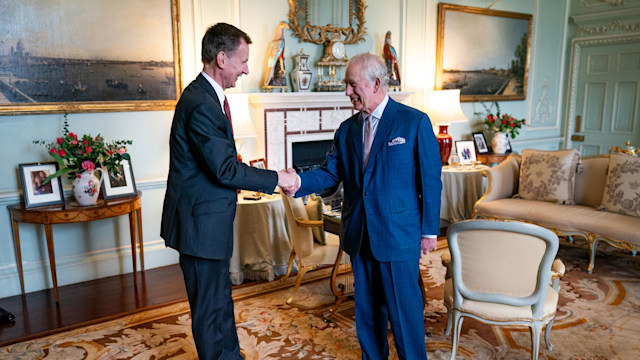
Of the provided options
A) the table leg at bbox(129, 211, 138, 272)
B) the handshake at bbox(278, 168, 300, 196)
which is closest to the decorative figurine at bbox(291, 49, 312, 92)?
the table leg at bbox(129, 211, 138, 272)

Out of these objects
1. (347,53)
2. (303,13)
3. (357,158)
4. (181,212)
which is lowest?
(181,212)

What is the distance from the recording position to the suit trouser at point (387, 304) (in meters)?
2.43

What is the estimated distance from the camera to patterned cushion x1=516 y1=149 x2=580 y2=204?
5.06m

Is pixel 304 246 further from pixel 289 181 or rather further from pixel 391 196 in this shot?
pixel 391 196

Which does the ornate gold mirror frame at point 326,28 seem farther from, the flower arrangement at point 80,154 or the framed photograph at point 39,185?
the framed photograph at point 39,185

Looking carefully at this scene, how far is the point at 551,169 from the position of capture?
5.12m

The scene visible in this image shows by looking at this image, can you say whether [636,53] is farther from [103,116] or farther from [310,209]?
[103,116]

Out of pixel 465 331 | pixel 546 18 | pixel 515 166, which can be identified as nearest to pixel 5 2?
pixel 465 331

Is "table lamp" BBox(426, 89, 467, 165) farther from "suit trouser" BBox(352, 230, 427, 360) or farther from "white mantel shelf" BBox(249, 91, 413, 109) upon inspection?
"suit trouser" BBox(352, 230, 427, 360)

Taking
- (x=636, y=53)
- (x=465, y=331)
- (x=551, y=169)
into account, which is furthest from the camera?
(x=636, y=53)

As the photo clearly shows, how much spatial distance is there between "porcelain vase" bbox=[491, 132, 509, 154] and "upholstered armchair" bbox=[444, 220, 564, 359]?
4510mm

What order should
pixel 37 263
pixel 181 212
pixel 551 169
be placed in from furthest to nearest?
1. pixel 551 169
2. pixel 37 263
3. pixel 181 212

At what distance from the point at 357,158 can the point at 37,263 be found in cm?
316

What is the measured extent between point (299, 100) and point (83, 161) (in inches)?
87.9
